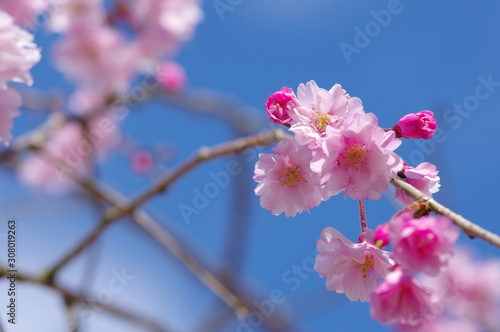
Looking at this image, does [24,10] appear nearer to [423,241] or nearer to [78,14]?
[423,241]

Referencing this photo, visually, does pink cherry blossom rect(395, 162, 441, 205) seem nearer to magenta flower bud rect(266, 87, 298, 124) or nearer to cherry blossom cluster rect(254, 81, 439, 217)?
cherry blossom cluster rect(254, 81, 439, 217)

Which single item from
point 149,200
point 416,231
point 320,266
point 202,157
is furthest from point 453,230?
point 149,200

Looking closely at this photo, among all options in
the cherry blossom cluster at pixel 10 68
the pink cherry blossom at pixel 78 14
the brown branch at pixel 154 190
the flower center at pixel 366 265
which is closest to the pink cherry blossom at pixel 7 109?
the cherry blossom cluster at pixel 10 68

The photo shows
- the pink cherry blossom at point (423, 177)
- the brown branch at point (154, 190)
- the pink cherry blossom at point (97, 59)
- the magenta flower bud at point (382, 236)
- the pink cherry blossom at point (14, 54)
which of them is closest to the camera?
the magenta flower bud at point (382, 236)

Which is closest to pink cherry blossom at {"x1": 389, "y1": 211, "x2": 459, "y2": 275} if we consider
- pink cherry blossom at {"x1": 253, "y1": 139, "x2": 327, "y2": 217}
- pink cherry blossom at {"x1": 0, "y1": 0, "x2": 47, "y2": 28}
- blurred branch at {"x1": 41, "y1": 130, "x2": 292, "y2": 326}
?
pink cherry blossom at {"x1": 253, "y1": 139, "x2": 327, "y2": 217}

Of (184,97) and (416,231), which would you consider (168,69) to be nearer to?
(184,97)

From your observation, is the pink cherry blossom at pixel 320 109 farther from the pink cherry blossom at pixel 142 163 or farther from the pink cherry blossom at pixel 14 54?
the pink cherry blossom at pixel 142 163
